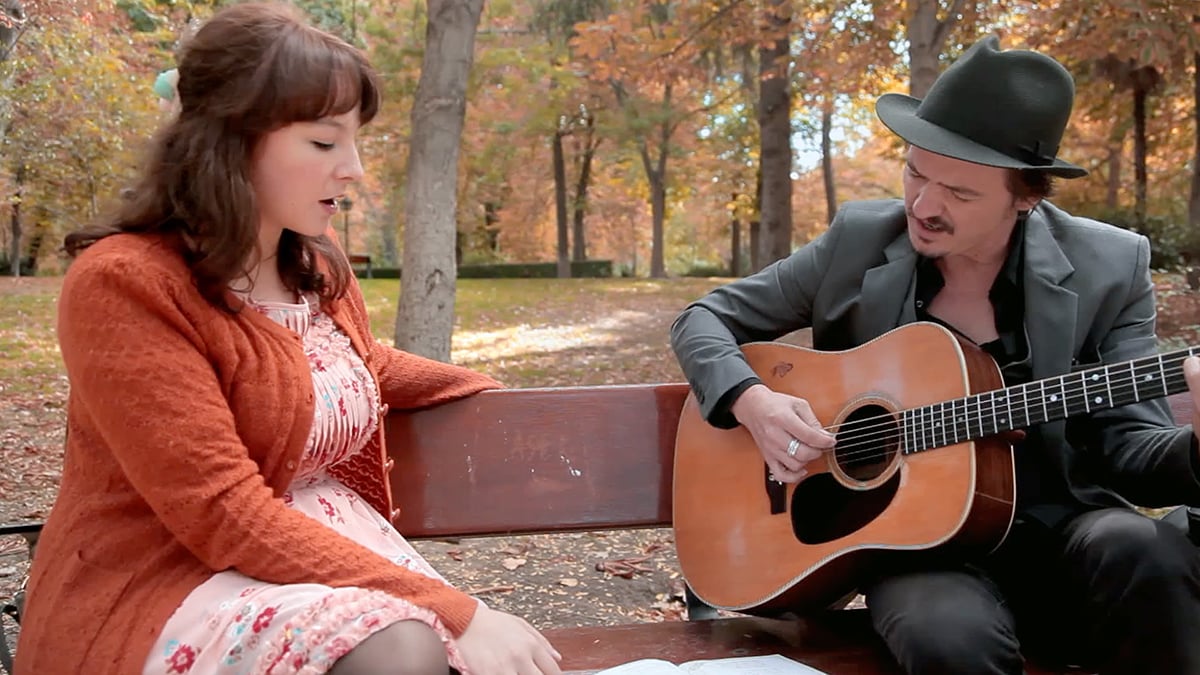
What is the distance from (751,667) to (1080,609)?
71cm

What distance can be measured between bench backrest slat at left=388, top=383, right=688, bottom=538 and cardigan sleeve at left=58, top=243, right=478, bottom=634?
2.81 feet

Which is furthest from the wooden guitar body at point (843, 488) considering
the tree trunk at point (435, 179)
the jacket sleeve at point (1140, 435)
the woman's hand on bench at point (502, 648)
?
the tree trunk at point (435, 179)

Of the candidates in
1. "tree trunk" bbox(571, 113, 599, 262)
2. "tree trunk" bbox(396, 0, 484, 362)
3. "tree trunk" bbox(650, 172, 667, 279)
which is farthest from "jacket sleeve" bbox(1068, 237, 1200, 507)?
"tree trunk" bbox(650, 172, 667, 279)

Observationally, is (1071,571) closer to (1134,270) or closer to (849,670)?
(849,670)

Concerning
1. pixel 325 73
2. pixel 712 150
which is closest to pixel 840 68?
pixel 325 73

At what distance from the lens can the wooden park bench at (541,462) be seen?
2.69m

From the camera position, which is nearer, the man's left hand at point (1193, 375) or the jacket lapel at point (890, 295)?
the man's left hand at point (1193, 375)

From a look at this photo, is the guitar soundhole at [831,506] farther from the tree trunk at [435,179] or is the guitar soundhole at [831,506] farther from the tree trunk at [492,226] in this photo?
the tree trunk at [492,226]

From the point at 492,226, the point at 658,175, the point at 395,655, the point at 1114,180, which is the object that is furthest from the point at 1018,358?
the point at 492,226

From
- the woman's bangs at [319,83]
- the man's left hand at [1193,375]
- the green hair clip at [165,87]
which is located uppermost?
the green hair clip at [165,87]

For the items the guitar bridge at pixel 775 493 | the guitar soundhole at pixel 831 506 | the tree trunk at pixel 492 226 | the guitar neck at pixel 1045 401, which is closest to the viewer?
the guitar neck at pixel 1045 401

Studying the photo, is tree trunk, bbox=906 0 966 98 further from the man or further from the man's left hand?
the man's left hand

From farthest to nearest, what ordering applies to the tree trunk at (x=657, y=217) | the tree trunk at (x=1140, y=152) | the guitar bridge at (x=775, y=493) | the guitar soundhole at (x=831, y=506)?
the tree trunk at (x=657, y=217), the tree trunk at (x=1140, y=152), the guitar bridge at (x=775, y=493), the guitar soundhole at (x=831, y=506)

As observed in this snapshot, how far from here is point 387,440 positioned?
2.67 metres
